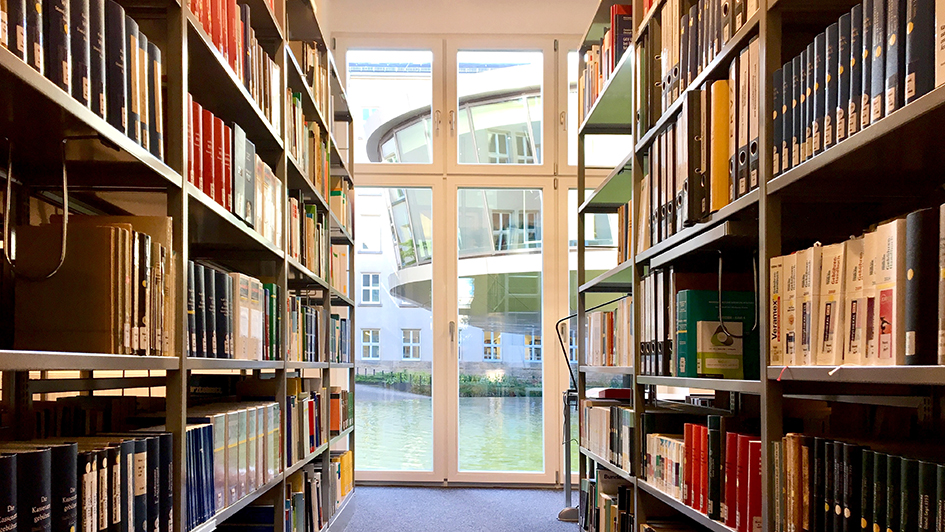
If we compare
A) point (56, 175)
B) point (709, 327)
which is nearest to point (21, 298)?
point (56, 175)

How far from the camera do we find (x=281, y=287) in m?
2.73

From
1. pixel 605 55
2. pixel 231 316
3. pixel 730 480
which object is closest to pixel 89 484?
pixel 231 316

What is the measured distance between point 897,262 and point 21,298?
145cm

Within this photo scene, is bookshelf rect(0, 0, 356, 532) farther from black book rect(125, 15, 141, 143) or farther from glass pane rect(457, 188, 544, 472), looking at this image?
glass pane rect(457, 188, 544, 472)

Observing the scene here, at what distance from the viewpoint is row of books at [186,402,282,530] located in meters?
1.76

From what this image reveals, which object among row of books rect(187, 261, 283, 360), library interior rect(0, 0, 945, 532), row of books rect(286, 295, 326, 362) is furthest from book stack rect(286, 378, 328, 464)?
row of books rect(187, 261, 283, 360)

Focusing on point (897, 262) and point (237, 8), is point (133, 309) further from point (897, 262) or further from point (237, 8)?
point (897, 262)

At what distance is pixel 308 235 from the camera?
3371 millimetres

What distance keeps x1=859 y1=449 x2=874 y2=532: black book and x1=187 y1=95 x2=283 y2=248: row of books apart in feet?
4.72

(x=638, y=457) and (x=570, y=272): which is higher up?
(x=570, y=272)

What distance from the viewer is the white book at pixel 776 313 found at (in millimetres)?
1518

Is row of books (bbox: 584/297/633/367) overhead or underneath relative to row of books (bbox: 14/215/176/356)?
underneath

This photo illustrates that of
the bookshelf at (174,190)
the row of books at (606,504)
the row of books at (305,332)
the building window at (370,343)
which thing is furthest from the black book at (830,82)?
the building window at (370,343)

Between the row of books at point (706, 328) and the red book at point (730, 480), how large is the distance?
22cm
